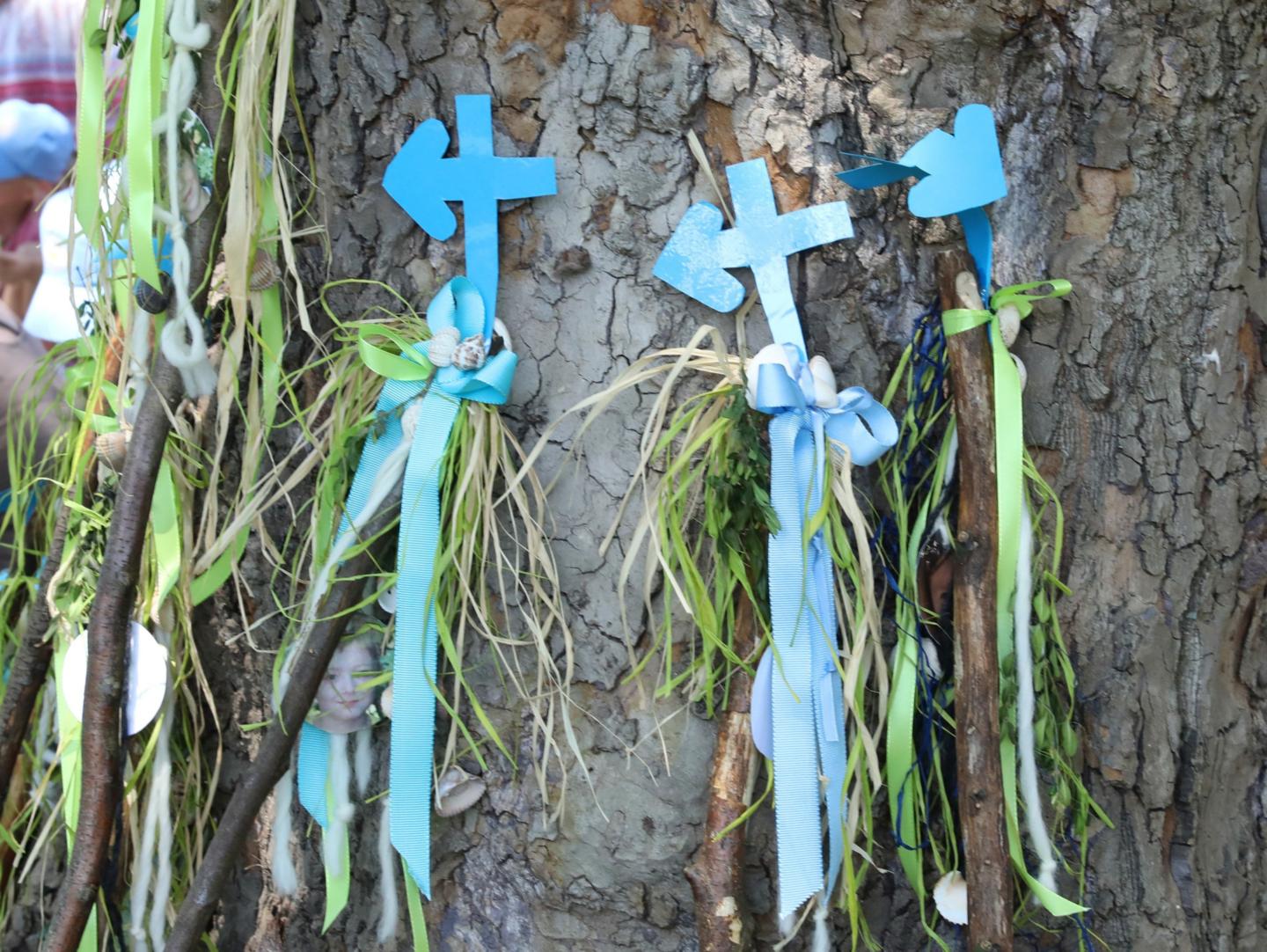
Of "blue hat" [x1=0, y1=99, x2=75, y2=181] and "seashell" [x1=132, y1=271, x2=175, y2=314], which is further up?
"blue hat" [x1=0, y1=99, x2=75, y2=181]

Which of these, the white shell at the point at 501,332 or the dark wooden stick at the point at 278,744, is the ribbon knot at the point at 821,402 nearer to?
the white shell at the point at 501,332

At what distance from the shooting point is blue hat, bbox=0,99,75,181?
233 centimetres

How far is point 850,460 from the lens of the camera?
1.08 m

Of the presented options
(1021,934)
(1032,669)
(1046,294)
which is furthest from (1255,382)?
(1021,934)

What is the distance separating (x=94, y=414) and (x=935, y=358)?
94cm

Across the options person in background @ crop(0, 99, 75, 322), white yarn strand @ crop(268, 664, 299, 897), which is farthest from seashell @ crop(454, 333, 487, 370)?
person in background @ crop(0, 99, 75, 322)

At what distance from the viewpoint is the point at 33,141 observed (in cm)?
235

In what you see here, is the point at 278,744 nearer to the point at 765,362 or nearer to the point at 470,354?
the point at 470,354

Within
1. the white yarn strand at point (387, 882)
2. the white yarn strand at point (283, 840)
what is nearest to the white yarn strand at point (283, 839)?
the white yarn strand at point (283, 840)

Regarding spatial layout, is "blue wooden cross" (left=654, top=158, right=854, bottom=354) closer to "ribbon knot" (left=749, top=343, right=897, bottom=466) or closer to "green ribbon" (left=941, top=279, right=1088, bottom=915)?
"ribbon knot" (left=749, top=343, right=897, bottom=466)

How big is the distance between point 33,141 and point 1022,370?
2107mm

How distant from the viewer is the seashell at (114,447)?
4.27ft

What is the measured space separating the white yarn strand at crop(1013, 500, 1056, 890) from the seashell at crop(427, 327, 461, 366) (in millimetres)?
560

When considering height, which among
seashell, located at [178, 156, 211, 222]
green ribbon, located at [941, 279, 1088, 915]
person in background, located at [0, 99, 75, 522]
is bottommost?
green ribbon, located at [941, 279, 1088, 915]
